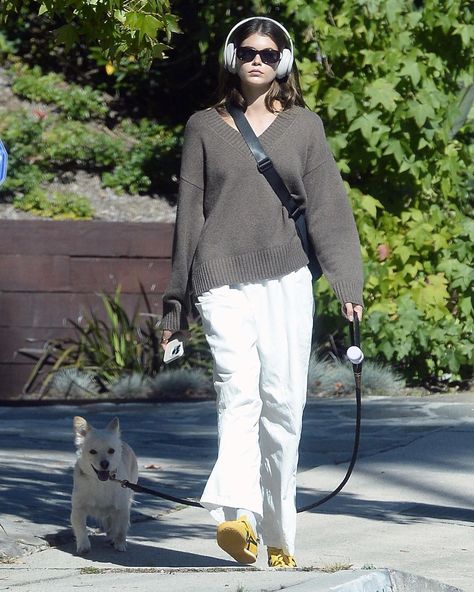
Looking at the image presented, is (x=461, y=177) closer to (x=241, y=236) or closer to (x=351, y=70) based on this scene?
(x=351, y=70)

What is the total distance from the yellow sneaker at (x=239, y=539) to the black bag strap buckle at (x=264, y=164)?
1217mm

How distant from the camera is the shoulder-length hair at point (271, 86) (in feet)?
16.8

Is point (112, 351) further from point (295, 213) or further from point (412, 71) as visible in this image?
point (295, 213)

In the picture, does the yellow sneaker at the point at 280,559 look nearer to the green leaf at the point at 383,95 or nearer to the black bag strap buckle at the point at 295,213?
the black bag strap buckle at the point at 295,213

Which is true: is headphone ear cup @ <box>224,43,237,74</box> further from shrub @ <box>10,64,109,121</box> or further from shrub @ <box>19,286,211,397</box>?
shrub @ <box>10,64,109,121</box>

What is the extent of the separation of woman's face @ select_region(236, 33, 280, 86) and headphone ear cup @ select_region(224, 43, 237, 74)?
0.09 ft

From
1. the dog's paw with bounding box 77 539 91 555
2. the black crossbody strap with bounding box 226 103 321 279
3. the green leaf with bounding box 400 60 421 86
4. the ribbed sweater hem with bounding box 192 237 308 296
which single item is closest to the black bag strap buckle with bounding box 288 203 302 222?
the black crossbody strap with bounding box 226 103 321 279

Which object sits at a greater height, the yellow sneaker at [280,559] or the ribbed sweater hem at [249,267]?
the ribbed sweater hem at [249,267]

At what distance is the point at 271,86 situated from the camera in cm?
516

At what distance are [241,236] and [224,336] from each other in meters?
0.37

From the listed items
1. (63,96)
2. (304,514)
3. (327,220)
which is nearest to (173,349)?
(327,220)

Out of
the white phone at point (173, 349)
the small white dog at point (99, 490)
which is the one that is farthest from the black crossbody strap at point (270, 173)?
the small white dog at point (99, 490)

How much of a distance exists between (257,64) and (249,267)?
74cm

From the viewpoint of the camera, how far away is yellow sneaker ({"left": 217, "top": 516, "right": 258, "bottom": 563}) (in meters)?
4.77
